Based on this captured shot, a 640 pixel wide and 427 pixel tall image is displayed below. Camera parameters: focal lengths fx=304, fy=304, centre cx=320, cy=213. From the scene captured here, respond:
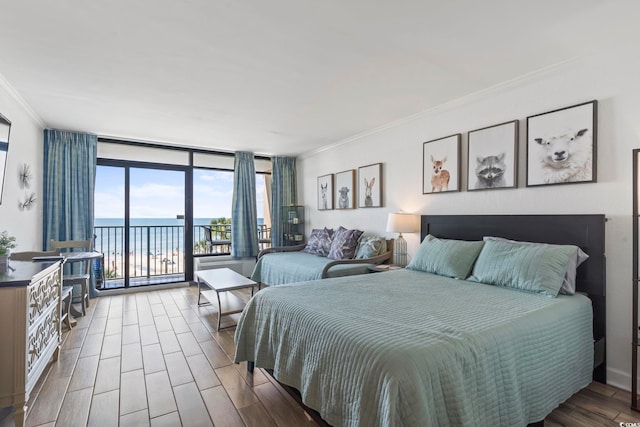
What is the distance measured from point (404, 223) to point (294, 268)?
153 centimetres

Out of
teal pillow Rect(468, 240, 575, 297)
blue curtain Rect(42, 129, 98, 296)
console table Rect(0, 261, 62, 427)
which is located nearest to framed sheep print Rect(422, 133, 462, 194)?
teal pillow Rect(468, 240, 575, 297)

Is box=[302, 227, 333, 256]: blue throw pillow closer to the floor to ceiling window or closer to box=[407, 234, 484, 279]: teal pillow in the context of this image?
the floor to ceiling window

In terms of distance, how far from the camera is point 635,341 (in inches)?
75.4

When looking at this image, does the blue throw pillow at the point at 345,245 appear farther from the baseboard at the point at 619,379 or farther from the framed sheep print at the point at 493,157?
the baseboard at the point at 619,379

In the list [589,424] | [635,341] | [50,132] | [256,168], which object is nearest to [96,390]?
[589,424]

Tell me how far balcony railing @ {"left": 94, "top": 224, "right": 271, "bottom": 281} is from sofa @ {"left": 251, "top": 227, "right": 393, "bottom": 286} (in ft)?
5.06

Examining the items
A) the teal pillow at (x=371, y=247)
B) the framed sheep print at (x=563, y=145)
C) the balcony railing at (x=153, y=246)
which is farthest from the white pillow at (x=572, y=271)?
the balcony railing at (x=153, y=246)

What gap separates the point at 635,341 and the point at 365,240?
8.87 feet

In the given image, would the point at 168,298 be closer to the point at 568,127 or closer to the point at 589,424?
the point at 589,424

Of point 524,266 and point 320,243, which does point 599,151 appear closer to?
point 524,266

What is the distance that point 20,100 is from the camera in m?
3.17

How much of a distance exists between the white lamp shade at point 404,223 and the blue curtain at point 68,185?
14.0 ft

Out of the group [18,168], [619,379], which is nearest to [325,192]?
[18,168]

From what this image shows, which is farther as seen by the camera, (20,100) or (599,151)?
(20,100)
